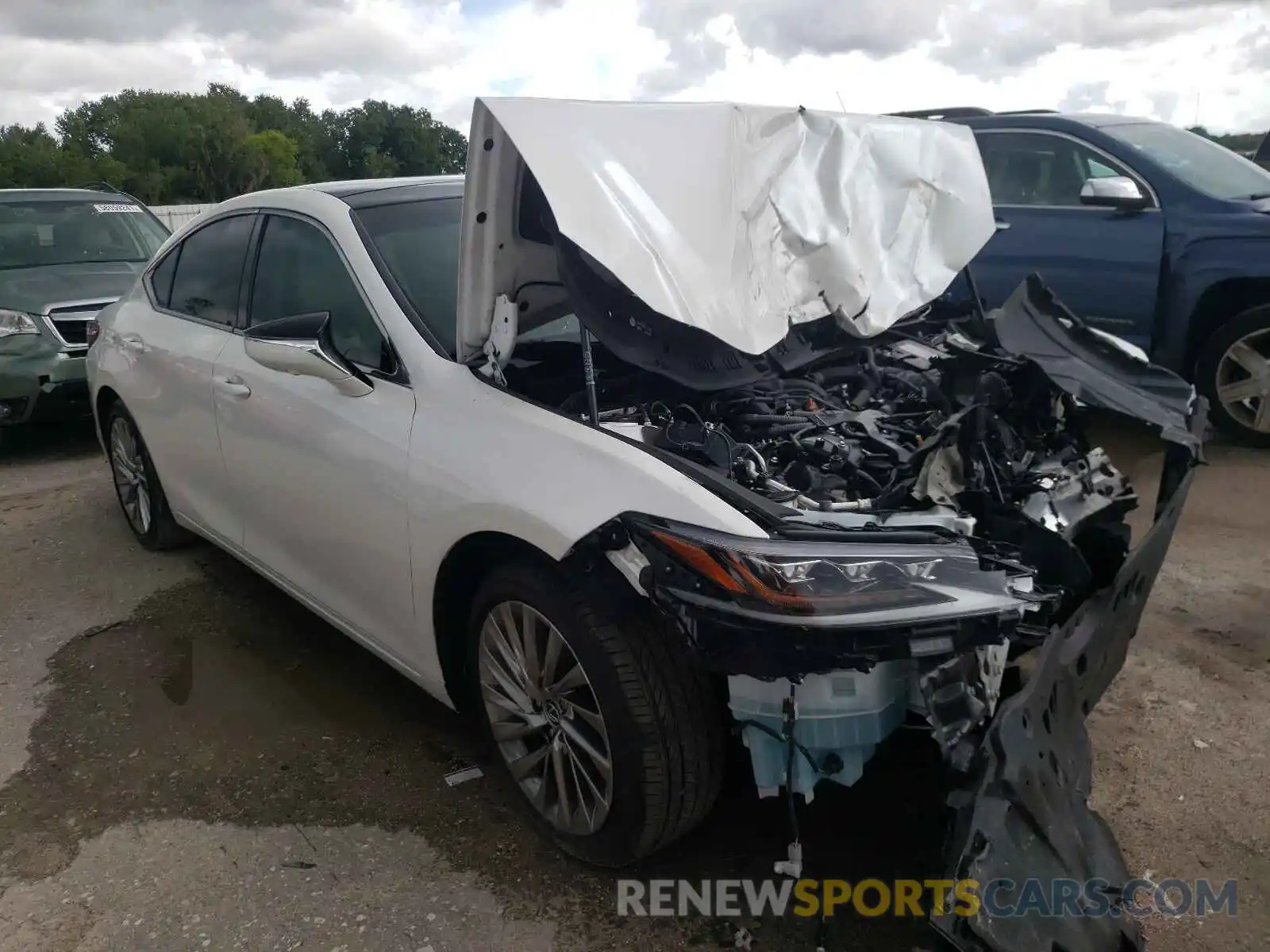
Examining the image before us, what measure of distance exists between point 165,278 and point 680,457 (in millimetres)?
3114

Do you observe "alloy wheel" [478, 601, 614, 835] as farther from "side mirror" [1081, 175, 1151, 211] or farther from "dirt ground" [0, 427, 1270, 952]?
"side mirror" [1081, 175, 1151, 211]

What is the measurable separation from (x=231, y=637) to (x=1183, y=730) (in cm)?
349

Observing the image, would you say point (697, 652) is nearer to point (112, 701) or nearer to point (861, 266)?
point (861, 266)

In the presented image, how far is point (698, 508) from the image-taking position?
7.01 ft

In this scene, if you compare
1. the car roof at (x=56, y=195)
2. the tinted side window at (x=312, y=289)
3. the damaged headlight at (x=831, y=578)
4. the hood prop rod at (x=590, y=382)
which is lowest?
the damaged headlight at (x=831, y=578)

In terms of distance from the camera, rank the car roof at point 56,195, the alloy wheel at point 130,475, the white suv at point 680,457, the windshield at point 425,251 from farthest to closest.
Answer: the car roof at point 56,195 → the alloy wheel at point 130,475 → the windshield at point 425,251 → the white suv at point 680,457

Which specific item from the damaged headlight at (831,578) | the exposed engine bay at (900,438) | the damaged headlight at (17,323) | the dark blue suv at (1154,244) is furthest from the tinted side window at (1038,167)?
the damaged headlight at (17,323)

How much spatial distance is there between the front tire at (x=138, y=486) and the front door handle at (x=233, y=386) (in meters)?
1.17

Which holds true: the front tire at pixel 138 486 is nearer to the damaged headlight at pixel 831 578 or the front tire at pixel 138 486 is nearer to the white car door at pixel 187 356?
the white car door at pixel 187 356

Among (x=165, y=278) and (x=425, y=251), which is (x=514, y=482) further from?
(x=165, y=278)

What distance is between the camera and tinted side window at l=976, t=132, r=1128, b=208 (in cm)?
605

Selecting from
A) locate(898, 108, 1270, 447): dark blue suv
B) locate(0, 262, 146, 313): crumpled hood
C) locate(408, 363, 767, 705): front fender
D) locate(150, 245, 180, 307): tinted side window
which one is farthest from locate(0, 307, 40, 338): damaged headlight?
locate(898, 108, 1270, 447): dark blue suv

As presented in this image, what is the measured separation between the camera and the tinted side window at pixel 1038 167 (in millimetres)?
6055

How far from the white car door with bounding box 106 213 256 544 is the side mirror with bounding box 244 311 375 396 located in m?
0.89
